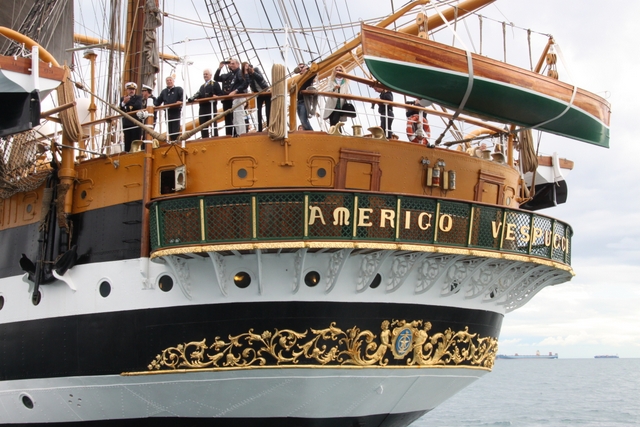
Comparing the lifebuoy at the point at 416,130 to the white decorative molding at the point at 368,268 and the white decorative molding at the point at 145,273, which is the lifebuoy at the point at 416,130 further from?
the white decorative molding at the point at 145,273

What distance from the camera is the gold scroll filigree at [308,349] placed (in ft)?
55.5

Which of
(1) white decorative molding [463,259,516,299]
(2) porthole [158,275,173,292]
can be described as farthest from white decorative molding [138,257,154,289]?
(1) white decorative molding [463,259,516,299]

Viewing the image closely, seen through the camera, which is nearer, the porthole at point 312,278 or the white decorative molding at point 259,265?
the white decorative molding at point 259,265

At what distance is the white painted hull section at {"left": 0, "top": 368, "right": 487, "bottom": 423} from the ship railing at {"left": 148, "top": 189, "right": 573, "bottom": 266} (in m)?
2.66

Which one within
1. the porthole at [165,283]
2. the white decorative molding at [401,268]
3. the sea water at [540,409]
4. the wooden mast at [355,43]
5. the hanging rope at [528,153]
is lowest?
the sea water at [540,409]

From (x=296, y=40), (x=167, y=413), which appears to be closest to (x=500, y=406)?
(x=296, y=40)

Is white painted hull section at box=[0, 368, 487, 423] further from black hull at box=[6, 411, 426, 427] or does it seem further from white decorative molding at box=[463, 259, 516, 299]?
white decorative molding at box=[463, 259, 516, 299]

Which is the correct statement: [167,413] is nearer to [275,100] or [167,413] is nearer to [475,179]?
[275,100]

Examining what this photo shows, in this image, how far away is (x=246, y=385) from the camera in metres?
17.2

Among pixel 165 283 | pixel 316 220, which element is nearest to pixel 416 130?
pixel 316 220

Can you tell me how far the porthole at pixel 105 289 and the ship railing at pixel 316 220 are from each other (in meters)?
1.79

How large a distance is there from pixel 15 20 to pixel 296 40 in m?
14.4

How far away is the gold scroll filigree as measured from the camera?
55.5 ft

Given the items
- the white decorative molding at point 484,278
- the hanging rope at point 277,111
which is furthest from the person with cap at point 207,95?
the white decorative molding at point 484,278
